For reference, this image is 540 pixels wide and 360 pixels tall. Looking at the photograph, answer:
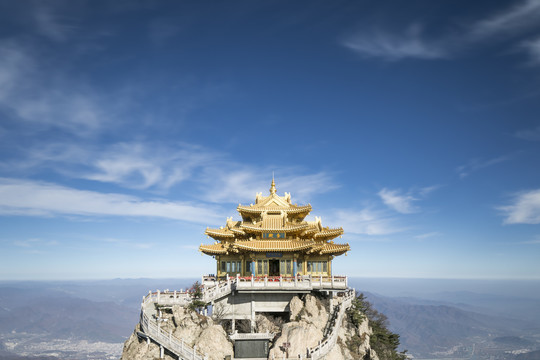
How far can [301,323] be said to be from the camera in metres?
37.8

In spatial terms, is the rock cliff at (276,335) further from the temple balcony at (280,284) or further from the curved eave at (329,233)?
the curved eave at (329,233)

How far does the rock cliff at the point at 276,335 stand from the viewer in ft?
115

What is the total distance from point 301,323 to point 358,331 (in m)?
8.24

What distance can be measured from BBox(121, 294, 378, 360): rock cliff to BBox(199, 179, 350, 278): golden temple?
5254mm

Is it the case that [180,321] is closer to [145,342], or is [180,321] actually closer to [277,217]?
[145,342]

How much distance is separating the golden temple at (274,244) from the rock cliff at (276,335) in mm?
5254

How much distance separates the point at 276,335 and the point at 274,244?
398 inches

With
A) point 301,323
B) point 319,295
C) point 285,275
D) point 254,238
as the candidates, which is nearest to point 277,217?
point 254,238

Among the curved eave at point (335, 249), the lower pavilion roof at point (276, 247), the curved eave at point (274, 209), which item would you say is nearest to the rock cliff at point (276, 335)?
the lower pavilion roof at point (276, 247)

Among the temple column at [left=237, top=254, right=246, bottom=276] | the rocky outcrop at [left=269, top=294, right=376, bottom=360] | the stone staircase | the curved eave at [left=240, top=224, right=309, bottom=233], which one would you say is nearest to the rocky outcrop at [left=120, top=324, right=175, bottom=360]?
the stone staircase

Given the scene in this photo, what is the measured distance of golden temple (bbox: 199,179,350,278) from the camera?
1770 inches

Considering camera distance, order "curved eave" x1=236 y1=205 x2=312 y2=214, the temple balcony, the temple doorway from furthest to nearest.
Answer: "curved eave" x1=236 y1=205 x2=312 y2=214 < the temple doorway < the temple balcony

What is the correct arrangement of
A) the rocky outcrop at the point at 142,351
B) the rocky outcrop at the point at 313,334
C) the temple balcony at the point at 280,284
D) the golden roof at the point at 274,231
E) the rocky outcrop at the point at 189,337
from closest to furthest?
1. the rocky outcrop at the point at 142,351
2. the rocky outcrop at the point at 189,337
3. the rocky outcrop at the point at 313,334
4. the temple balcony at the point at 280,284
5. the golden roof at the point at 274,231

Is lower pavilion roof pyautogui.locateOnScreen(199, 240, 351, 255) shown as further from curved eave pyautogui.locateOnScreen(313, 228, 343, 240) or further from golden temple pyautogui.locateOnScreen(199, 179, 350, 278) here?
curved eave pyautogui.locateOnScreen(313, 228, 343, 240)
